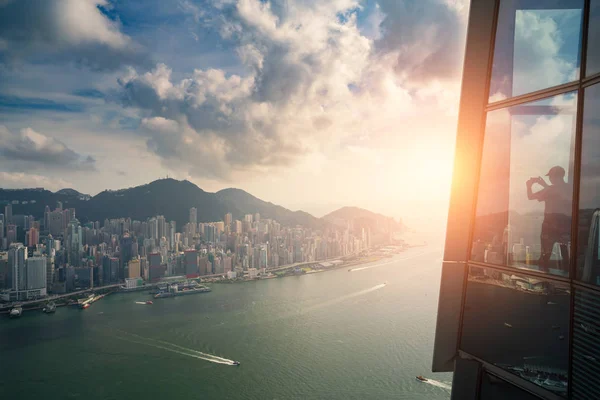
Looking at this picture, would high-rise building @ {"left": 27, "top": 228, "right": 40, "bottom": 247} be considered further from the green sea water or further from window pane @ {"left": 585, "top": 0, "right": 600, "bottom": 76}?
window pane @ {"left": 585, "top": 0, "right": 600, "bottom": 76}

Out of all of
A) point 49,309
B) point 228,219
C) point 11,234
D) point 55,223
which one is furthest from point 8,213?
point 228,219

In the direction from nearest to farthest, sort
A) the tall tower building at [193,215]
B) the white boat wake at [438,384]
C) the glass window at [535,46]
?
1. the glass window at [535,46]
2. the white boat wake at [438,384]
3. the tall tower building at [193,215]

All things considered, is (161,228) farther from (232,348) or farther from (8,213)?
(232,348)

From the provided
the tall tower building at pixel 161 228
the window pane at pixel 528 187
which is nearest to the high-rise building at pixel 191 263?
→ the tall tower building at pixel 161 228

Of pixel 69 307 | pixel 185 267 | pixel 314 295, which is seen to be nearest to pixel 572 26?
pixel 314 295

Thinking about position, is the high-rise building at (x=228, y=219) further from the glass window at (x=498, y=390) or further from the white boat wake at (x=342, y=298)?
the glass window at (x=498, y=390)

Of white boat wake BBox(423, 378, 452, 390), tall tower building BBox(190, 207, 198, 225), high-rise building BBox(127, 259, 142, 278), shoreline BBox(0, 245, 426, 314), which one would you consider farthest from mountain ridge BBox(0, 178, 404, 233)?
white boat wake BBox(423, 378, 452, 390)
